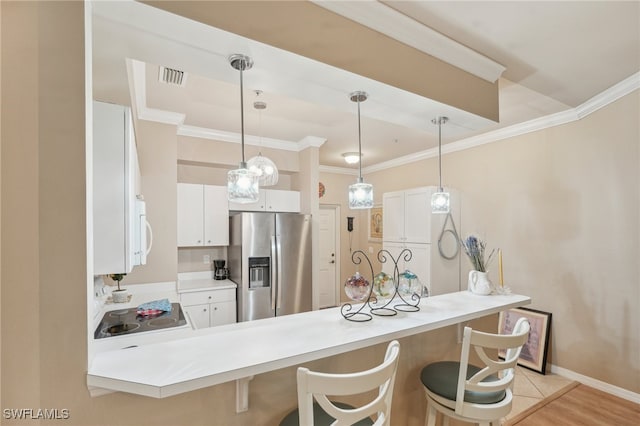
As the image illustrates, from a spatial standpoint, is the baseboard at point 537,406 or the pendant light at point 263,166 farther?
the pendant light at point 263,166

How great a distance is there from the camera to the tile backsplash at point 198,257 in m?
4.08

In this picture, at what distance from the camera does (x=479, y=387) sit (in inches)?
56.2

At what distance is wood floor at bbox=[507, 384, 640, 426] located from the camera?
2.41m

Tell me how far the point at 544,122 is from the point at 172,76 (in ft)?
12.3

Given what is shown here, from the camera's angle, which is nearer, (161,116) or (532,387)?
(532,387)

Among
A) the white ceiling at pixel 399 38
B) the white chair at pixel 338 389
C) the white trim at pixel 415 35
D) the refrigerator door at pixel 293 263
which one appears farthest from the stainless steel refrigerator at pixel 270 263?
the white chair at pixel 338 389

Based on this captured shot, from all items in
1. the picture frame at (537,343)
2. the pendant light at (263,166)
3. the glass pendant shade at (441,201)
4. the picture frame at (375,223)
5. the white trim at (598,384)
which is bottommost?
the white trim at (598,384)

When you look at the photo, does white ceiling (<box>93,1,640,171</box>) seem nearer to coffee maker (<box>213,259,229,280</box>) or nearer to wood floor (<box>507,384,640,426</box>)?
coffee maker (<box>213,259,229,280</box>)

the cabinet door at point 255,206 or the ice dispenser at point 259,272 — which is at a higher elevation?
the cabinet door at point 255,206

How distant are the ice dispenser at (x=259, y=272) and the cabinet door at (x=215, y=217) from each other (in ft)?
1.64

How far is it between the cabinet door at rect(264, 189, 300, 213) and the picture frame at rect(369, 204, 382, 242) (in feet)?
6.59

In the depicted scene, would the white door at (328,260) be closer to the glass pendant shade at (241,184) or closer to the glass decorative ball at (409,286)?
the glass decorative ball at (409,286)

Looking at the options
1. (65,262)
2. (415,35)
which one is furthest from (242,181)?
(415,35)

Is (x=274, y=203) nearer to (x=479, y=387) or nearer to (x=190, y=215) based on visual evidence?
(x=190, y=215)
